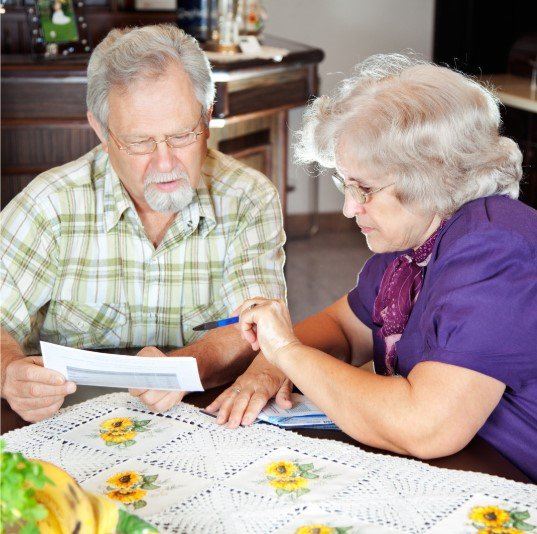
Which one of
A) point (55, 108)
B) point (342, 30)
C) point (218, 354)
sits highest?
point (342, 30)

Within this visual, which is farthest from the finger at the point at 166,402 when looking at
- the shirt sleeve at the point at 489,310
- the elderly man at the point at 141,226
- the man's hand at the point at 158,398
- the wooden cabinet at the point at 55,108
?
the wooden cabinet at the point at 55,108

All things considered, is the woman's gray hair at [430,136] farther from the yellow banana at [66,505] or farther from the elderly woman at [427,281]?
the yellow banana at [66,505]

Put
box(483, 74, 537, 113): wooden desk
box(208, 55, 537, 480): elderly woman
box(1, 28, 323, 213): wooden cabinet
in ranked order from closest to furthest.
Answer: box(208, 55, 537, 480): elderly woman, box(1, 28, 323, 213): wooden cabinet, box(483, 74, 537, 113): wooden desk

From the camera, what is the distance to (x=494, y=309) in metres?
1.52

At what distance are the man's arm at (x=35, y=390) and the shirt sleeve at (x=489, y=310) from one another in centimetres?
65

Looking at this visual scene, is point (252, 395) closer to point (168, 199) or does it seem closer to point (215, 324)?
point (215, 324)

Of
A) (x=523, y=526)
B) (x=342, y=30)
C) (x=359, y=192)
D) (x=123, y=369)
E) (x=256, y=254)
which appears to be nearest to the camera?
(x=523, y=526)

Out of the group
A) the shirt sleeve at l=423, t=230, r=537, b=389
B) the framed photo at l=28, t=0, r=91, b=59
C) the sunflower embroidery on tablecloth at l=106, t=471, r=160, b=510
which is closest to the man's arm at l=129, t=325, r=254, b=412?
the sunflower embroidery on tablecloth at l=106, t=471, r=160, b=510

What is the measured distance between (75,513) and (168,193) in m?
1.14

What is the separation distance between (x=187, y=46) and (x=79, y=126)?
149 centimetres

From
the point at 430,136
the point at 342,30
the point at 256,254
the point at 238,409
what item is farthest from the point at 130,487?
the point at 342,30

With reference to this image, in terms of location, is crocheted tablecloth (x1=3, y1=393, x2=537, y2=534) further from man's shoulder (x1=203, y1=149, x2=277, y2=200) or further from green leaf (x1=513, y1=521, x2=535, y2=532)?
man's shoulder (x1=203, y1=149, x2=277, y2=200)

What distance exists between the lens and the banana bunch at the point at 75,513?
1.06m

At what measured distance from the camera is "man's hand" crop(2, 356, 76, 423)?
1668 mm
